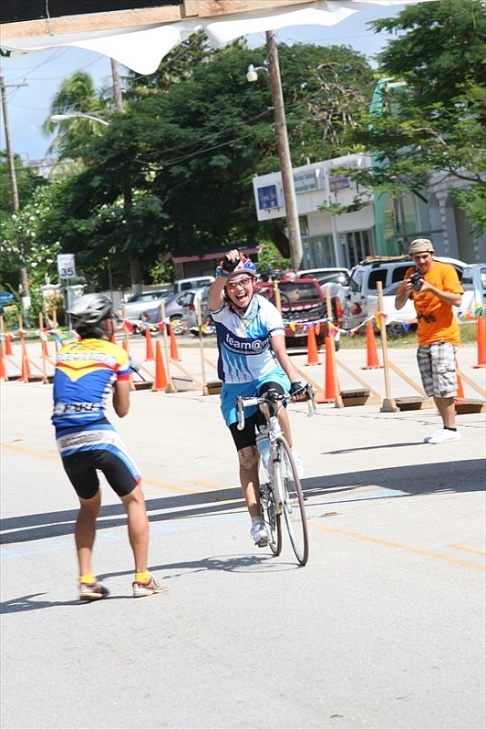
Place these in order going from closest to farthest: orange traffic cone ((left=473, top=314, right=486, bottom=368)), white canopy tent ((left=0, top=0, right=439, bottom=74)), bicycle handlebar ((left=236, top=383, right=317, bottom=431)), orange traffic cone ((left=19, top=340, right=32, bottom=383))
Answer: bicycle handlebar ((left=236, top=383, right=317, bottom=431))
white canopy tent ((left=0, top=0, right=439, bottom=74))
orange traffic cone ((left=473, top=314, right=486, bottom=368))
orange traffic cone ((left=19, top=340, right=32, bottom=383))

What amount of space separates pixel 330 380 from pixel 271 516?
10334 millimetres

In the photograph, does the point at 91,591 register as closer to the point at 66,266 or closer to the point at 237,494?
the point at 237,494

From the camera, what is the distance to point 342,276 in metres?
38.7

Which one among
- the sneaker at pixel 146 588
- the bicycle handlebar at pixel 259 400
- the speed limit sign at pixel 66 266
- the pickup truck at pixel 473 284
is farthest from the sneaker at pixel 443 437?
the speed limit sign at pixel 66 266

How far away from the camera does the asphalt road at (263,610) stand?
5.70 m

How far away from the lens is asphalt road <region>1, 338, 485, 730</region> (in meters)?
5.70

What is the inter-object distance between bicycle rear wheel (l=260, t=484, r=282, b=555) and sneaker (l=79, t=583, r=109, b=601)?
3.86 feet

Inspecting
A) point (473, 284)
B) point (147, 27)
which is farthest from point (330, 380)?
point (473, 284)

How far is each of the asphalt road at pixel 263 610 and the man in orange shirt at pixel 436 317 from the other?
0.69m

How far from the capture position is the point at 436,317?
41.0 ft

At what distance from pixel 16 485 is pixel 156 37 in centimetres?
600

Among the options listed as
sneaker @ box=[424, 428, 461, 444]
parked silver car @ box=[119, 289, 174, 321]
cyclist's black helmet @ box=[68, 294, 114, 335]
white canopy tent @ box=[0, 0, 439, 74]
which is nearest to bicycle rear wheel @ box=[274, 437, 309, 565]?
cyclist's black helmet @ box=[68, 294, 114, 335]

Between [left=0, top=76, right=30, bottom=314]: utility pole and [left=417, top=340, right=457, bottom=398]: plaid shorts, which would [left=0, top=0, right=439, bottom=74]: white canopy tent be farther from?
[left=0, top=76, right=30, bottom=314]: utility pole

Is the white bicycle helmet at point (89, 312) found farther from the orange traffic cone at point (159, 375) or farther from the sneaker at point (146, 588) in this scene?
the orange traffic cone at point (159, 375)
